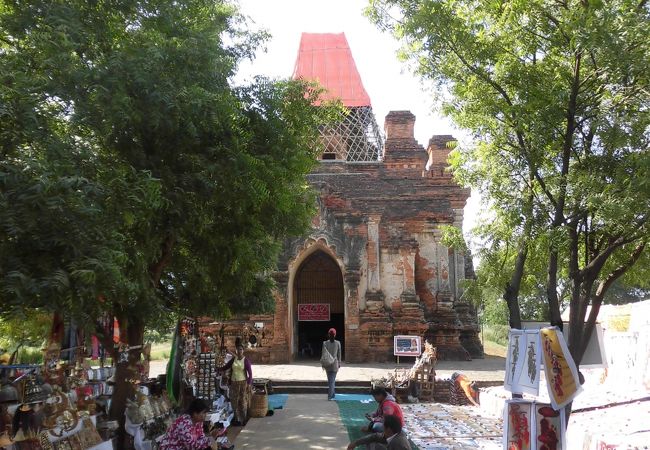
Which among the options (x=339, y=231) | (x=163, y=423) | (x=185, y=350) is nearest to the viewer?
(x=163, y=423)

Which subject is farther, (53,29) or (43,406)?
(43,406)

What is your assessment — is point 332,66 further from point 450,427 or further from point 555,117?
point 555,117

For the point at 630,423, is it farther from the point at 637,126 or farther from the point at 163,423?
the point at 163,423

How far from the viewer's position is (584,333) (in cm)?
573

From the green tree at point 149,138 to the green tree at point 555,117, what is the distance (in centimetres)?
216

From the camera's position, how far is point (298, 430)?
9.12 meters

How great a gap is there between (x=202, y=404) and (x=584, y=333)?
12.6 ft

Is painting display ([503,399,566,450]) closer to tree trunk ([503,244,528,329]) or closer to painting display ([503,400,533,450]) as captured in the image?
painting display ([503,400,533,450])

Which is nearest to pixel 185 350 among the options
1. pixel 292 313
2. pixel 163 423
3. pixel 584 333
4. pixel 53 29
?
pixel 163 423

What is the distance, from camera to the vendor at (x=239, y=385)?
9617 mm

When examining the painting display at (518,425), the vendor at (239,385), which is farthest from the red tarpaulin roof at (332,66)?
the painting display at (518,425)

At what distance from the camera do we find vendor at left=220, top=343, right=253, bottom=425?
9617mm

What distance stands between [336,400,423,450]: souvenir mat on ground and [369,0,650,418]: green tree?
3.48 meters

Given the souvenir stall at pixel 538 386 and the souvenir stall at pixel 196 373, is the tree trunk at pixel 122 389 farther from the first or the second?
the souvenir stall at pixel 538 386
